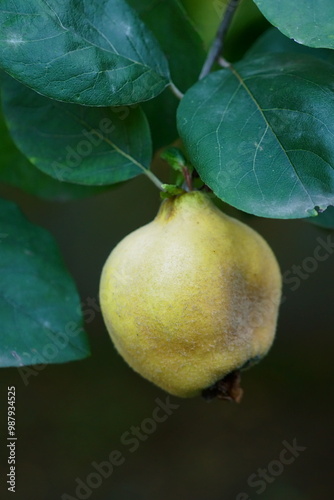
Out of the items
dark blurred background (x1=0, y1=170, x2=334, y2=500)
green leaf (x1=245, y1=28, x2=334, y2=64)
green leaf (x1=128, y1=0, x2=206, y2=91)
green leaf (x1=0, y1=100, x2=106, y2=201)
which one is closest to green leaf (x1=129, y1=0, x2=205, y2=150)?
green leaf (x1=128, y1=0, x2=206, y2=91)

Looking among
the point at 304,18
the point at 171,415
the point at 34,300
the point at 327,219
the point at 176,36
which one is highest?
the point at 304,18

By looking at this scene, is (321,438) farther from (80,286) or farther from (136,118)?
(136,118)

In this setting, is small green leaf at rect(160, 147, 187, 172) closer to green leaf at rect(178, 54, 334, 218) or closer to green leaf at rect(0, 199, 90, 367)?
green leaf at rect(178, 54, 334, 218)

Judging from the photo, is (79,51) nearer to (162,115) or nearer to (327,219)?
(162,115)

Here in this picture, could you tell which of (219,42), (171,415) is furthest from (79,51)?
(171,415)

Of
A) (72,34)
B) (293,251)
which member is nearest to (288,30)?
(72,34)
